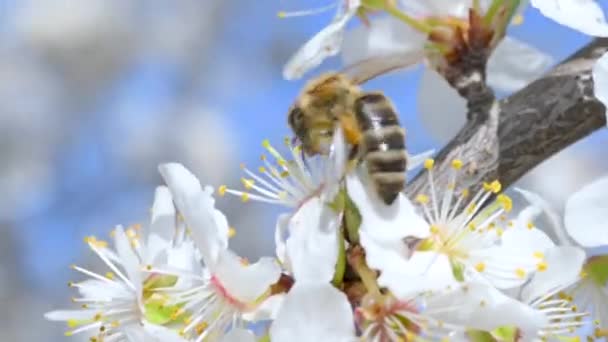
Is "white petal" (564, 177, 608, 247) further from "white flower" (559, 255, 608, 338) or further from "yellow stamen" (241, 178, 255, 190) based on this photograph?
"yellow stamen" (241, 178, 255, 190)

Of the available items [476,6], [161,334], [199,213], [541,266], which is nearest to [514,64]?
[476,6]

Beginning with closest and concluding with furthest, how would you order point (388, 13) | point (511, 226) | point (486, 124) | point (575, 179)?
point (511, 226), point (486, 124), point (388, 13), point (575, 179)

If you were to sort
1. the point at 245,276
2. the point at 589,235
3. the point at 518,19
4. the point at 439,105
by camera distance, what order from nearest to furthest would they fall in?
1. the point at 245,276
2. the point at 589,235
3. the point at 518,19
4. the point at 439,105

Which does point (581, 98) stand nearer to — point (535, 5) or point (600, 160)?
point (535, 5)

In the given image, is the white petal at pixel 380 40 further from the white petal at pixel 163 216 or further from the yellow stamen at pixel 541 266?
the yellow stamen at pixel 541 266

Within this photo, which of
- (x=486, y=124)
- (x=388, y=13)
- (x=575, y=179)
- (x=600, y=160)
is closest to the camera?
(x=486, y=124)

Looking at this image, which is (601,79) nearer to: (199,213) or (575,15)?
(575,15)

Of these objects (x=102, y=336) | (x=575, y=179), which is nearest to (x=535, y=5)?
(x=102, y=336)
